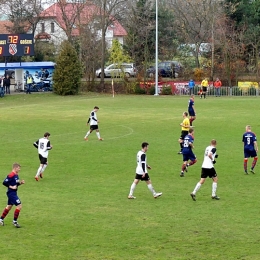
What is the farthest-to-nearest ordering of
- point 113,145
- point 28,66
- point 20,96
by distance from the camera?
point 28,66
point 20,96
point 113,145

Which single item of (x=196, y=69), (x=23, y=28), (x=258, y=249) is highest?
(x=23, y=28)

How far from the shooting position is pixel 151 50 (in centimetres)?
8006

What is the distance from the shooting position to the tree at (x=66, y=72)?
64875mm

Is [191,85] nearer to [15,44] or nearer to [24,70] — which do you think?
[24,70]

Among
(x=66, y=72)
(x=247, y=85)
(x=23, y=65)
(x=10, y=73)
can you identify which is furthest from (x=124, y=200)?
(x=10, y=73)

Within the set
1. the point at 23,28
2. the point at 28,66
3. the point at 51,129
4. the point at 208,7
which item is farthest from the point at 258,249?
the point at 23,28

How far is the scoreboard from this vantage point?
6425cm

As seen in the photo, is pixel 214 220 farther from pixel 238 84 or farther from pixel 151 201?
pixel 238 84

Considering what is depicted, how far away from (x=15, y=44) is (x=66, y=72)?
6.02 metres

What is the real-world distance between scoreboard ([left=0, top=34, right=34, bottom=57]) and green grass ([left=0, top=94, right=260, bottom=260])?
23.8 meters

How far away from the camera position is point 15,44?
212 feet

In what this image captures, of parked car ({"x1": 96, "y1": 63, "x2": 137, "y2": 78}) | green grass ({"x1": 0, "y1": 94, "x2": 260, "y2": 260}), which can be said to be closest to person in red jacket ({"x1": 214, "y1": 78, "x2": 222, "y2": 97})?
parked car ({"x1": 96, "y1": 63, "x2": 137, "y2": 78})

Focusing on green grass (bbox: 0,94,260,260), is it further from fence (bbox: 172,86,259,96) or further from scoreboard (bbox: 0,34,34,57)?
scoreboard (bbox: 0,34,34,57)

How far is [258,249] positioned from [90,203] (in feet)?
21.7
